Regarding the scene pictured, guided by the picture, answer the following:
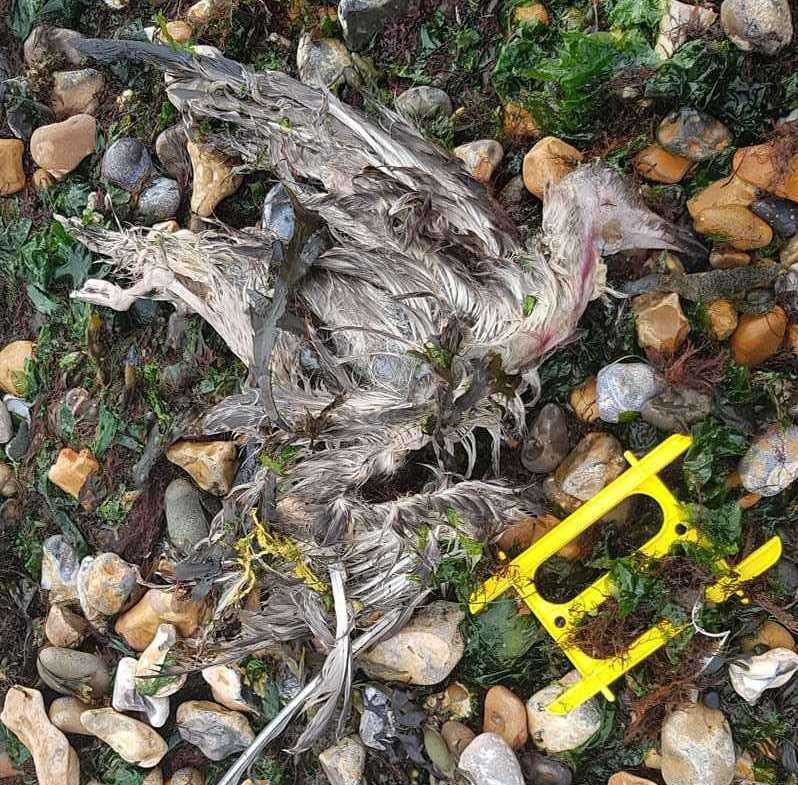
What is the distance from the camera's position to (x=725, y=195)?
2.54 meters

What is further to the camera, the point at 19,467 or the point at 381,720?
the point at 19,467

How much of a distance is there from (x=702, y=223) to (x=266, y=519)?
169 centimetres

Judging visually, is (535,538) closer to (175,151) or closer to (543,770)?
(543,770)

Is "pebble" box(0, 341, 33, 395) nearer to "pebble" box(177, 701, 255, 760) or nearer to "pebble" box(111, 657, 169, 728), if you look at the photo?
"pebble" box(111, 657, 169, 728)

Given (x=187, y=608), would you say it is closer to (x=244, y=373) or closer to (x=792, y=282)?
(x=244, y=373)

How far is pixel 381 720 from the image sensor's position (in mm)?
2885

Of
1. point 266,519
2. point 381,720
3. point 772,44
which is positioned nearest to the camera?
point 772,44

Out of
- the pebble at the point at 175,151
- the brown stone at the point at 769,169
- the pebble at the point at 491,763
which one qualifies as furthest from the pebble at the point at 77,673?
the brown stone at the point at 769,169

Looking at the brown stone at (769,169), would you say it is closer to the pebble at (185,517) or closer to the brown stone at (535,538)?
the brown stone at (535,538)

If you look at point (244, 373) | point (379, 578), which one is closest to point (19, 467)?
point (244, 373)

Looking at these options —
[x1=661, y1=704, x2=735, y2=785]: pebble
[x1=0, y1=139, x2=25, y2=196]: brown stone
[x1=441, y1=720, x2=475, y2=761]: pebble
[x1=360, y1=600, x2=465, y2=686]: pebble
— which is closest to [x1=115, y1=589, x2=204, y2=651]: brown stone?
[x1=360, y1=600, x2=465, y2=686]: pebble

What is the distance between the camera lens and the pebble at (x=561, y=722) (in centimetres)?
272

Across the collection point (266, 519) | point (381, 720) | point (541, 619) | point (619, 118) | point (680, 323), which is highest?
point (619, 118)

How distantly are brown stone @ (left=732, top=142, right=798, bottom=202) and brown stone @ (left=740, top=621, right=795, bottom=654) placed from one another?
53.6 inches
